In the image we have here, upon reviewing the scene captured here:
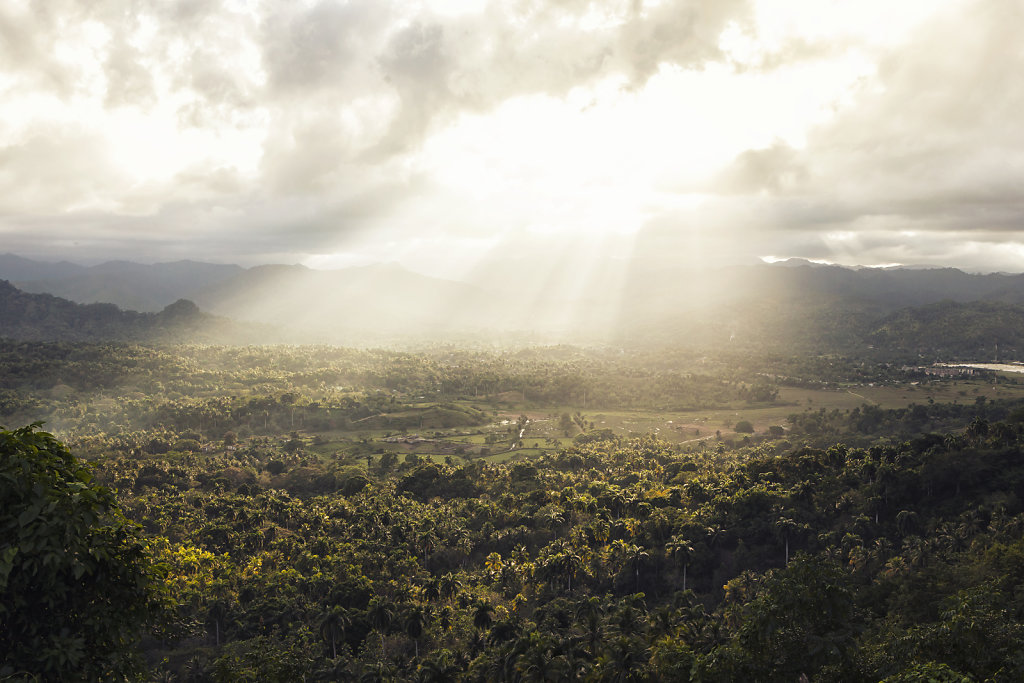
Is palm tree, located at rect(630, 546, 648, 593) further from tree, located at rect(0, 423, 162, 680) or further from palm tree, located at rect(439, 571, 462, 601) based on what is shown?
tree, located at rect(0, 423, 162, 680)

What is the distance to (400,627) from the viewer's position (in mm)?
56719

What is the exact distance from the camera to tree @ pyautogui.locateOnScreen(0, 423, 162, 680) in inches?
384

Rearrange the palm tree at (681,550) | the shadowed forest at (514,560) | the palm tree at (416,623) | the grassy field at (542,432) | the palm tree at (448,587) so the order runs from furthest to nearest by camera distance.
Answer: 1. the grassy field at (542,432)
2. the palm tree at (681,550)
3. the palm tree at (448,587)
4. the palm tree at (416,623)
5. the shadowed forest at (514,560)

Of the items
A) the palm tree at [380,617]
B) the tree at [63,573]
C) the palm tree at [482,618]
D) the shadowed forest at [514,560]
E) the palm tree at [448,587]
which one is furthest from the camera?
the palm tree at [448,587]

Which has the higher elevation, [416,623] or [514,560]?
[416,623]

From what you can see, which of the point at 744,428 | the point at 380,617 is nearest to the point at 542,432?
the point at 744,428

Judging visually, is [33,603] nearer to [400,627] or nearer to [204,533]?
[400,627]

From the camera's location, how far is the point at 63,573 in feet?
34.3

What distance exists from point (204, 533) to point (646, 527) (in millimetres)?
61062

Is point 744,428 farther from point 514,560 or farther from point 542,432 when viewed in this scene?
point 514,560

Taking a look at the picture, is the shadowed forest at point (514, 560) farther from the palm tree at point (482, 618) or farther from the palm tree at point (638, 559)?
the palm tree at point (638, 559)

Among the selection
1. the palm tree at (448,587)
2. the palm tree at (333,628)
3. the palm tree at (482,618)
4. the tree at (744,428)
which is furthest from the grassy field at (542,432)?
the palm tree at (333,628)

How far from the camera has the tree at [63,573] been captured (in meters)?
9.75

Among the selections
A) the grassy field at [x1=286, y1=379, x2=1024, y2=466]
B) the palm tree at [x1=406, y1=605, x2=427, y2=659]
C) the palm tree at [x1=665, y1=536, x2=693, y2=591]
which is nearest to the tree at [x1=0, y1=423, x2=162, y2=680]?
the palm tree at [x1=406, y1=605, x2=427, y2=659]
